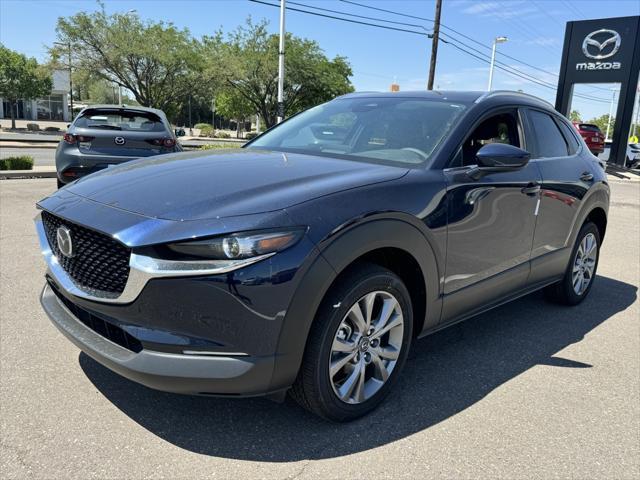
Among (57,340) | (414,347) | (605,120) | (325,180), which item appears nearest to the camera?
(325,180)

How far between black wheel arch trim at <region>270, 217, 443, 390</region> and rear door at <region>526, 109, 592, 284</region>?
5.52 feet

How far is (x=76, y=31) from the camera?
34312mm

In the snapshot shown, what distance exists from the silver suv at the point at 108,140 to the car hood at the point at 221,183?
16.5 ft

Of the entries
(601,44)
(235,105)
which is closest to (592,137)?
(601,44)

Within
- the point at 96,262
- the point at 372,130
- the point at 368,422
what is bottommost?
the point at 368,422

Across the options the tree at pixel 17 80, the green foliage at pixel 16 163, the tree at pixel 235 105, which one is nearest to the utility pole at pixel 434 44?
the green foliage at pixel 16 163

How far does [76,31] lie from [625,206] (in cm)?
3339

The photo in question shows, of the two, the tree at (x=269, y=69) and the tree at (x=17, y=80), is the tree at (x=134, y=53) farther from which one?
the tree at (x=17, y=80)

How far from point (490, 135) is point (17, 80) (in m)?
51.1

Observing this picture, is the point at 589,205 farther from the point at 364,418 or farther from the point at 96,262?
the point at 96,262

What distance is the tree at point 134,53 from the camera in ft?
114

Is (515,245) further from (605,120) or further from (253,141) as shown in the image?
(605,120)

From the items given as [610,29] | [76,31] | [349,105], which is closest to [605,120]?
[610,29]

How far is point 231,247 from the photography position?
2.22m
